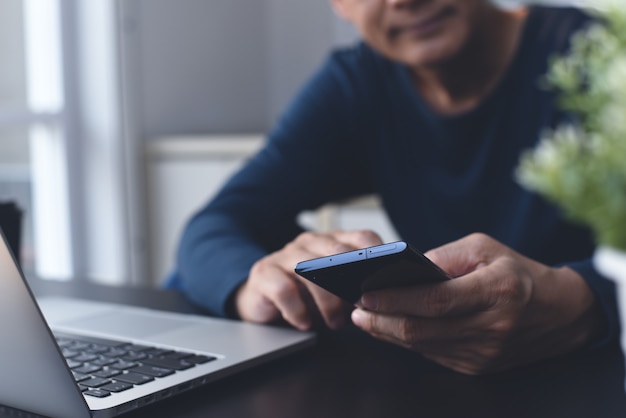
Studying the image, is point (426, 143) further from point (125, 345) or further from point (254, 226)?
point (125, 345)

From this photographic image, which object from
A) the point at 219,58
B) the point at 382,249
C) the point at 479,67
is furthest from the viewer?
the point at 219,58

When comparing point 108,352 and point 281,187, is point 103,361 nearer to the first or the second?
point 108,352

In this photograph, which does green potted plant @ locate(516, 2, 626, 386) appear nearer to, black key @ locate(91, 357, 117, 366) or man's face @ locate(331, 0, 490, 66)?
black key @ locate(91, 357, 117, 366)

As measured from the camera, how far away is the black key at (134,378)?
519 millimetres

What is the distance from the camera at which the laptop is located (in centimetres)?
45

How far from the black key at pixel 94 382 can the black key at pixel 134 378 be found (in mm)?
10

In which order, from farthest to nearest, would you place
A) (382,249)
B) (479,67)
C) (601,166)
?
(479,67) → (382,249) → (601,166)

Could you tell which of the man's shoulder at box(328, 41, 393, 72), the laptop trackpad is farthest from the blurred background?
the laptop trackpad

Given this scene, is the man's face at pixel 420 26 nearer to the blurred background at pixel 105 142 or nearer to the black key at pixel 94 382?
the black key at pixel 94 382

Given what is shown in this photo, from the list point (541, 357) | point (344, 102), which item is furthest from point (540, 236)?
point (541, 357)

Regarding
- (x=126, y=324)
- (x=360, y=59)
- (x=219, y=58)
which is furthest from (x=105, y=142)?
(x=126, y=324)

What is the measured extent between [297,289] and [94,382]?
21 centimetres

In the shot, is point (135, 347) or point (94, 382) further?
point (135, 347)

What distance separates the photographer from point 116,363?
0.57 m
